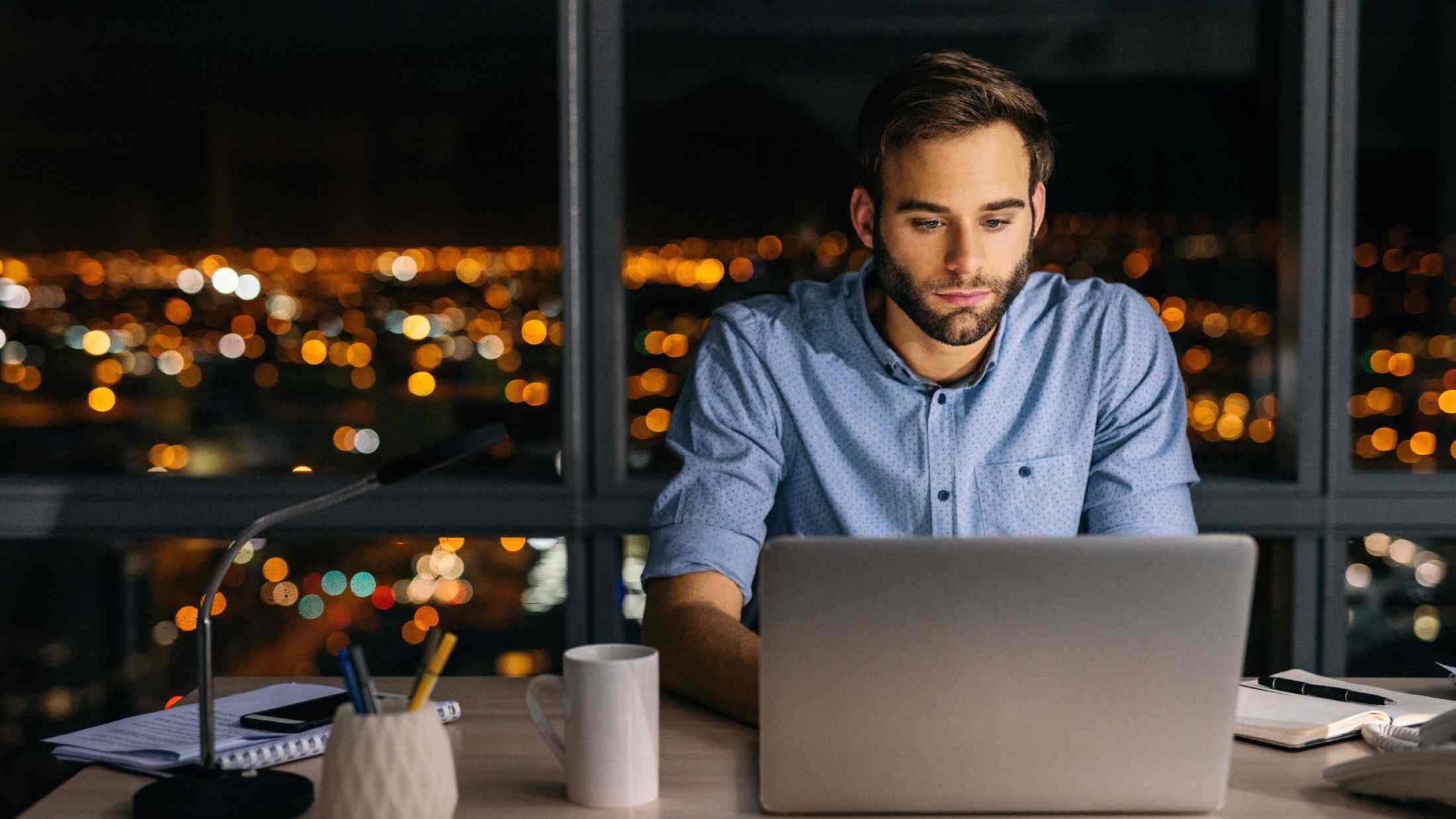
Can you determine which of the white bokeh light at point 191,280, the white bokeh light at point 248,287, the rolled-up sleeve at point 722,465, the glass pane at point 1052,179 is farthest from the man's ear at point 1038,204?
the white bokeh light at point 191,280

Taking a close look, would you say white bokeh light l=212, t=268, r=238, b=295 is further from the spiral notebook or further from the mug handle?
the mug handle

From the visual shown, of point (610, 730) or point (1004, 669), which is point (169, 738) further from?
point (1004, 669)

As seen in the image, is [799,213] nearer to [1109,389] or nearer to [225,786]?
[1109,389]

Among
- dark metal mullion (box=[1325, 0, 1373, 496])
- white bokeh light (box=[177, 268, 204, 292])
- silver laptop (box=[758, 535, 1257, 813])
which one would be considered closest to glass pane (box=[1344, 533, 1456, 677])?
dark metal mullion (box=[1325, 0, 1373, 496])

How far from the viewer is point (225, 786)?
3.40 ft

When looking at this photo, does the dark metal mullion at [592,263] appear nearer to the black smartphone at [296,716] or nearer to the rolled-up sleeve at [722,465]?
the rolled-up sleeve at [722,465]

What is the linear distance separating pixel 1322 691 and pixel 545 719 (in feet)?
2.67

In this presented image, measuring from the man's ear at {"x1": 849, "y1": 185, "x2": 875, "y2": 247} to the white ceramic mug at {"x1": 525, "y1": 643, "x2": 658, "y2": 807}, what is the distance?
1100mm

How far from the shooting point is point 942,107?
1.88m

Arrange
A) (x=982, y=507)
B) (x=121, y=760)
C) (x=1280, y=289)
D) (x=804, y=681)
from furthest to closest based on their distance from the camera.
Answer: (x=1280, y=289), (x=982, y=507), (x=121, y=760), (x=804, y=681)

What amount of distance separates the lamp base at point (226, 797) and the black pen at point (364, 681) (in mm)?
115

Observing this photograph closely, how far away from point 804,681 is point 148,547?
218 cm

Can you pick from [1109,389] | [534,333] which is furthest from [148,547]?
[1109,389]

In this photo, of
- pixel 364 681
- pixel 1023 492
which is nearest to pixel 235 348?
pixel 1023 492
